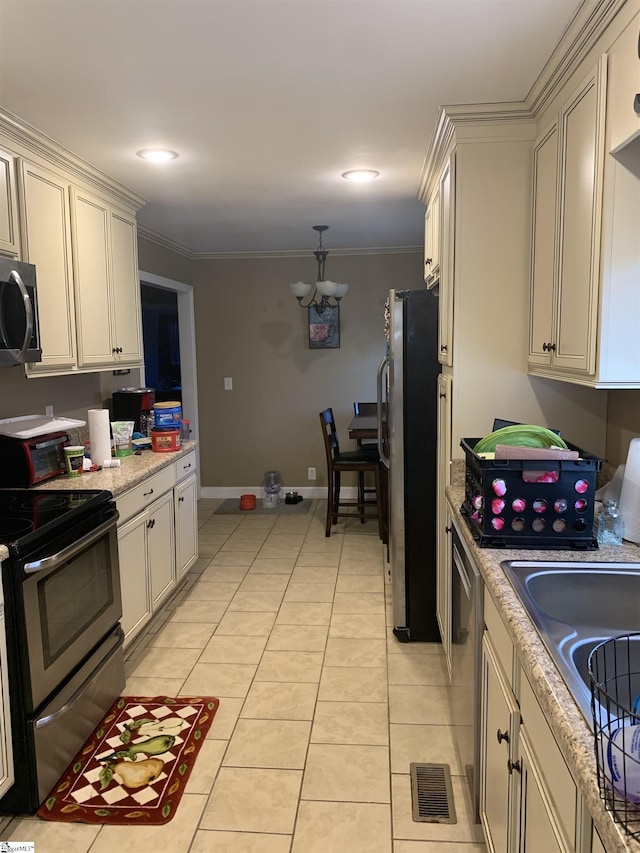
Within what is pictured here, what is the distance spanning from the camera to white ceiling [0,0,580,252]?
5.70 ft

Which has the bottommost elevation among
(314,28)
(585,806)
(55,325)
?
(585,806)

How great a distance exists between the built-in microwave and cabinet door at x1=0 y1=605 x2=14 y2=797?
3.25 feet

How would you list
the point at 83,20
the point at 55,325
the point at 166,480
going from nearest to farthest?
1. the point at 83,20
2. the point at 55,325
3. the point at 166,480

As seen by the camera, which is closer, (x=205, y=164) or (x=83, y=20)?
(x=83, y=20)

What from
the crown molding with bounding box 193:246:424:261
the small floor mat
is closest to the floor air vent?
the small floor mat

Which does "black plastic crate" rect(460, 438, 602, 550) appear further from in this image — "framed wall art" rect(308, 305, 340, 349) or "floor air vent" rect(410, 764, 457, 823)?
Answer: "framed wall art" rect(308, 305, 340, 349)

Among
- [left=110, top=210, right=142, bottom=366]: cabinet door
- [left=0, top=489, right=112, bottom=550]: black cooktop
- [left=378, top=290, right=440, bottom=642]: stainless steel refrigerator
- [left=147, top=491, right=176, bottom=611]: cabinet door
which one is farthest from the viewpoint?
[left=110, top=210, right=142, bottom=366]: cabinet door

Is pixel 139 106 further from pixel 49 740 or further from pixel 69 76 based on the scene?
pixel 49 740

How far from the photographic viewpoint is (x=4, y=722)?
193 cm

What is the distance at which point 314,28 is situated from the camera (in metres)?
1.81

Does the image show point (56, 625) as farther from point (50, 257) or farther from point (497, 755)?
point (50, 257)

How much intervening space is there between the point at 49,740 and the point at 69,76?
7.31 feet

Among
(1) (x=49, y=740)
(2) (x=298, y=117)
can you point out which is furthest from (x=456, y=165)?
(1) (x=49, y=740)

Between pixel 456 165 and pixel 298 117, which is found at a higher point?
pixel 298 117
